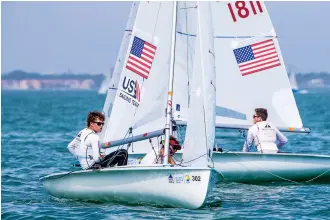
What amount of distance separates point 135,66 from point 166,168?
309cm

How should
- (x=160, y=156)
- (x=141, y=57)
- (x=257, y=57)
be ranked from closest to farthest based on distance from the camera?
(x=160, y=156) < (x=141, y=57) < (x=257, y=57)

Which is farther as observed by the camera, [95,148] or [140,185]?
[95,148]

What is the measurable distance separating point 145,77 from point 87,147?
7.17 ft

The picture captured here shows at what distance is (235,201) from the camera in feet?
50.1

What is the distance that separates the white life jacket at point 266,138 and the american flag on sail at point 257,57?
2.56 metres

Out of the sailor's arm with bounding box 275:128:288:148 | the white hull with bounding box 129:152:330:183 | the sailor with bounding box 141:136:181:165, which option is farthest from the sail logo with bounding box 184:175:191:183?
the sailor's arm with bounding box 275:128:288:148

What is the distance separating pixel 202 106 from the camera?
46.6 ft

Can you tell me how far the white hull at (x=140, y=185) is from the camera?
45.0 feet

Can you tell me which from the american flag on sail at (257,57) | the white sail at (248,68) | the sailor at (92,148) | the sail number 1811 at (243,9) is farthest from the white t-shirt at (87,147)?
the sail number 1811 at (243,9)

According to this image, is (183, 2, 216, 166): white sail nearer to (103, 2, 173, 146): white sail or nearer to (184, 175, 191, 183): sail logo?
(184, 175, 191, 183): sail logo

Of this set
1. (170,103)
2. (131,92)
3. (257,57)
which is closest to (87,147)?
(170,103)

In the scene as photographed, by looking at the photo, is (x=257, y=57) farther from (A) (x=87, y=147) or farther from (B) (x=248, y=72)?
(A) (x=87, y=147)

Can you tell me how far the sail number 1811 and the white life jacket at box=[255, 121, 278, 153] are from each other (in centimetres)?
321

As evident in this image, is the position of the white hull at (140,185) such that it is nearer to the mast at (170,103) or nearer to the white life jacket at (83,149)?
the white life jacket at (83,149)
